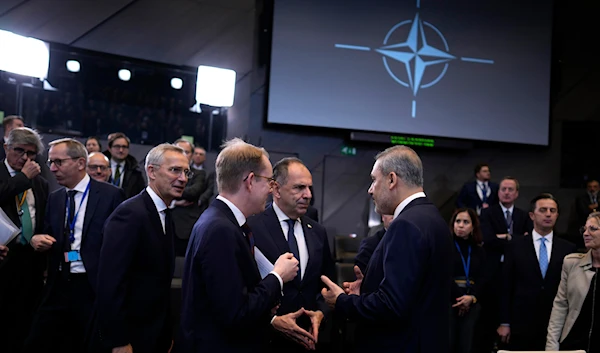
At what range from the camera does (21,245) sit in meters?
3.84

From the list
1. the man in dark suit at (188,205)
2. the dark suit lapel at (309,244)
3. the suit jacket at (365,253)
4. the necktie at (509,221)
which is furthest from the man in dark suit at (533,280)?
the man in dark suit at (188,205)

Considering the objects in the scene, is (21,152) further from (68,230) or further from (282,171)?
(282,171)

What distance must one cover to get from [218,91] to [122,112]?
47.2 inches

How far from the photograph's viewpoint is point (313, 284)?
9.05ft

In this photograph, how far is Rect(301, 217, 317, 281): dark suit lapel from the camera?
2.74 meters

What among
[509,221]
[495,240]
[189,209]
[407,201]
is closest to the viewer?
[407,201]

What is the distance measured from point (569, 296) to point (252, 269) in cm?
248

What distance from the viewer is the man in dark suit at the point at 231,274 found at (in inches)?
73.0

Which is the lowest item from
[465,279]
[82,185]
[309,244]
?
[465,279]

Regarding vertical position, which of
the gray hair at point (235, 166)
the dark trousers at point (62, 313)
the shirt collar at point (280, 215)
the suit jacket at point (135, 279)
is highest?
the gray hair at point (235, 166)

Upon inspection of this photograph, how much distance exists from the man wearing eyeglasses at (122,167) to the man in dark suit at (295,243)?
2777mm

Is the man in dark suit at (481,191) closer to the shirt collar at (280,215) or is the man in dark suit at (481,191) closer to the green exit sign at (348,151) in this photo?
the green exit sign at (348,151)

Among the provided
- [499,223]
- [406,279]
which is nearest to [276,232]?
[406,279]

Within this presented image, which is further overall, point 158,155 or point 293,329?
point 158,155
